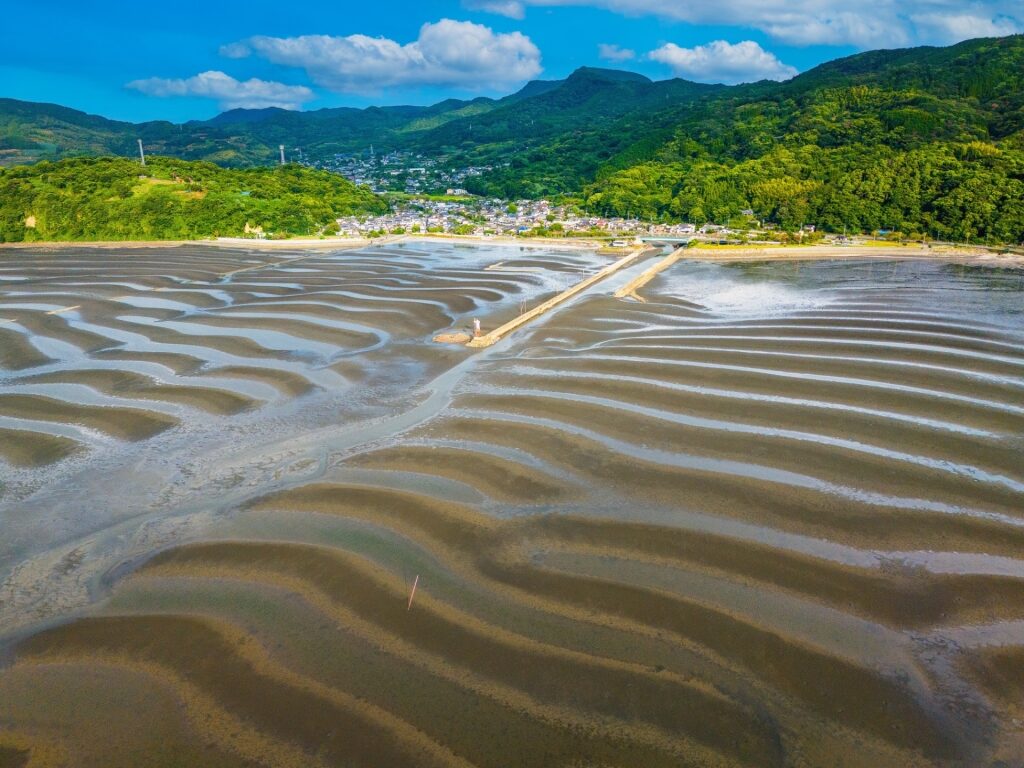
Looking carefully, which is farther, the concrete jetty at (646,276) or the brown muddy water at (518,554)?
the concrete jetty at (646,276)

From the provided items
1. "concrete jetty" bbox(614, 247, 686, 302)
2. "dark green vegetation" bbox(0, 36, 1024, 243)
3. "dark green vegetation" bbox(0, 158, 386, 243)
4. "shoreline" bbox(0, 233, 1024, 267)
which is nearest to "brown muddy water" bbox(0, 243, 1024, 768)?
"concrete jetty" bbox(614, 247, 686, 302)

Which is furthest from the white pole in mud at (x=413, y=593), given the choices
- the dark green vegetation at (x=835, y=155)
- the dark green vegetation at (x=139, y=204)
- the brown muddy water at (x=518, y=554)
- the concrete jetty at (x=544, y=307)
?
the dark green vegetation at (x=835, y=155)

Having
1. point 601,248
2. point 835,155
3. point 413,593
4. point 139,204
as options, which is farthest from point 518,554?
point 835,155

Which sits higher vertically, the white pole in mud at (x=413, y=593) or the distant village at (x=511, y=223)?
the distant village at (x=511, y=223)

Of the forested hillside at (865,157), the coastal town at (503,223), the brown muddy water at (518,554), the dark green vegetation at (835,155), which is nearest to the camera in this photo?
the brown muddy water at (518,554)

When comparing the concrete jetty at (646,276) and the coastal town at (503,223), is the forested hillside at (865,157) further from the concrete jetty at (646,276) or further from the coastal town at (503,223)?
the concrete jetty at (646,276)

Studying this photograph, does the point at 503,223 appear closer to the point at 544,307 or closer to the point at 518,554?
the point at 544,307
